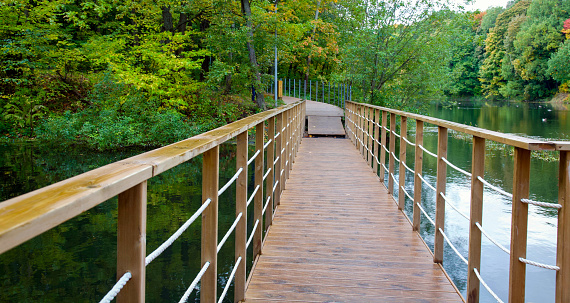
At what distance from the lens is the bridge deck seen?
3.00 meters

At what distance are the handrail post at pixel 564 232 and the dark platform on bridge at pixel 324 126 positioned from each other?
13151 mm

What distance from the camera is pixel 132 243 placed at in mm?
1177

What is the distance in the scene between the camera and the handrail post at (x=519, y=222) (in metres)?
2.05

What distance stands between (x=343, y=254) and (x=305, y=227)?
33.3 inches

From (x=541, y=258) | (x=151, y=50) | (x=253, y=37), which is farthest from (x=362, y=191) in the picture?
(x=151, y=50)

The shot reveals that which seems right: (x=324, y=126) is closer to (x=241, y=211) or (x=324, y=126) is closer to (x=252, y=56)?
(x=252, y=56)

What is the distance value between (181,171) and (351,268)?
29.8ft

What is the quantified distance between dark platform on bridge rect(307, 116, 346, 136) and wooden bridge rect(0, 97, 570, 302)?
27.5 ft

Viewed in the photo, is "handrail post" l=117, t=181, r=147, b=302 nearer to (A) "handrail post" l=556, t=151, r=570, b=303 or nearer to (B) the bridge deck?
(A) "handrail post" l=556, t=151, r=570, b=303

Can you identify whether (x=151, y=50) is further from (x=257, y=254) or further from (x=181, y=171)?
(x=257, y=254)

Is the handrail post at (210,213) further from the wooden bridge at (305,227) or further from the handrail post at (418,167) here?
the handrail post at (418,167)

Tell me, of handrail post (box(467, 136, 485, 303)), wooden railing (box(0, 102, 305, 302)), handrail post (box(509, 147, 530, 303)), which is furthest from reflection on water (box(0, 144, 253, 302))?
handrail post (box(509, 147, 530, 303))

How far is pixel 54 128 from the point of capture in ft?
49.7

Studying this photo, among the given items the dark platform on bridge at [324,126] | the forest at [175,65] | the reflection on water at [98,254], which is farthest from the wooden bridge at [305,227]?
the forest at [175,65]
